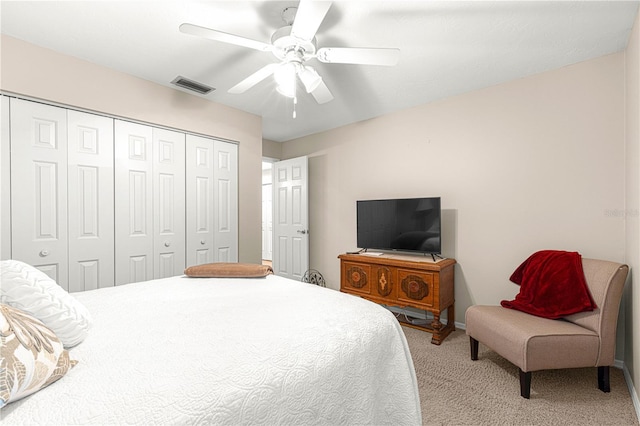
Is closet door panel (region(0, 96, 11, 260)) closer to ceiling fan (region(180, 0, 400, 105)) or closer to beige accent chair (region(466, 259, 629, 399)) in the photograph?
ceiling fan (region(180, 0, 400, 105))

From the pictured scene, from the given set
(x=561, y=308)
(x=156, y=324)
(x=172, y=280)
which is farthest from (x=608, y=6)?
(x=172, y=280)

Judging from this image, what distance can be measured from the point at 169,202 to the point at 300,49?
2071 mm

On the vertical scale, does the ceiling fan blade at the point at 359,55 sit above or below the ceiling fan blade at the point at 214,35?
below

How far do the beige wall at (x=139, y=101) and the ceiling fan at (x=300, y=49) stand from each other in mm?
1284

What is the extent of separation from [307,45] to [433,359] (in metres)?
2.59

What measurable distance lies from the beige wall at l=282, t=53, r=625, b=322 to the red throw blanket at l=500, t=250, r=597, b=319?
0.34 meters

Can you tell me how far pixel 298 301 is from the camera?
1550 mm

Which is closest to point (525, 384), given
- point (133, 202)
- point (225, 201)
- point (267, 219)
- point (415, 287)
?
point (415, 287)

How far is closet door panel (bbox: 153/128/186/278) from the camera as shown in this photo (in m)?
2.92

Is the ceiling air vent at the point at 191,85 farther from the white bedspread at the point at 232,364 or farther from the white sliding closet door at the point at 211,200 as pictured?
the white bedspread at the point at 232,364

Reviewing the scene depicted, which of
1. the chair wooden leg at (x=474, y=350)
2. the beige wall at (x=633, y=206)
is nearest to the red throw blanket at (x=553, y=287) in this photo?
the beige wall at (x=633, y=206)

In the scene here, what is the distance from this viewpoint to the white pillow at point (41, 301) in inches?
38.9

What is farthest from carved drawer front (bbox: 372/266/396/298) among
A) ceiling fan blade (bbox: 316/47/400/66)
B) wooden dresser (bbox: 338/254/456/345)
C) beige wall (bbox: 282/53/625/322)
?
ceiling fan blade (bbox: 316/47/400/66)

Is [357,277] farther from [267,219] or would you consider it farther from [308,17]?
[267,219]
